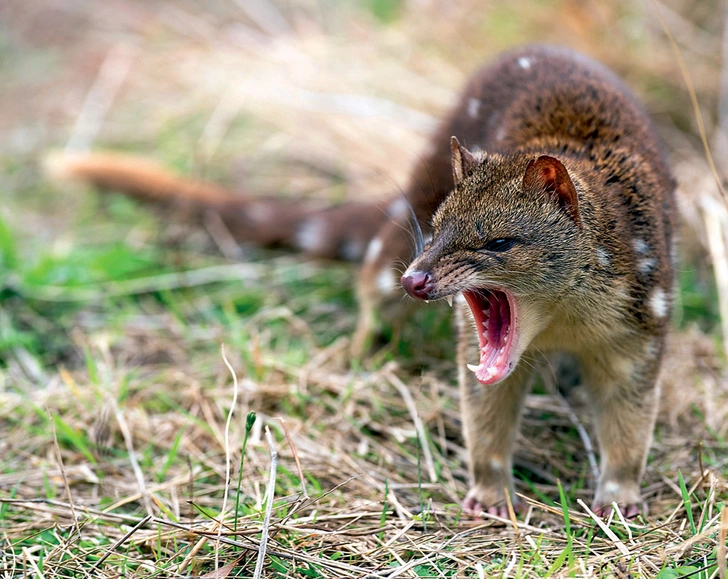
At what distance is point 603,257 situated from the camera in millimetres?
2932

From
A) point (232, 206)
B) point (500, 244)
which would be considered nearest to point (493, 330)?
point (500, 244)

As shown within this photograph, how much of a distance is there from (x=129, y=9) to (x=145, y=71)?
175 cm

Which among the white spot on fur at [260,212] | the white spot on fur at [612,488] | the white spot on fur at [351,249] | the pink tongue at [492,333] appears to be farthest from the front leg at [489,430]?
the white spot on fur at [260,212]

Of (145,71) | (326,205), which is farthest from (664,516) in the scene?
(145,71)

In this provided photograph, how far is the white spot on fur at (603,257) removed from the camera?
9.59 feet

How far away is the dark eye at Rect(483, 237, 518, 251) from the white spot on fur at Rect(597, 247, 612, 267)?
1.09 feet

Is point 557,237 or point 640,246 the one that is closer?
point 557,237

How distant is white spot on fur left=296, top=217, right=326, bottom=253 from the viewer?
17.0 ft

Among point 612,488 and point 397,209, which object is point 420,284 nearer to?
point 612,488

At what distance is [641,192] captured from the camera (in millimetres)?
3201

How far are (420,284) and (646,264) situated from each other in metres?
0.94

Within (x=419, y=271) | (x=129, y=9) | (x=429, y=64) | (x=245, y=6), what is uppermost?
(x=419, y=271)

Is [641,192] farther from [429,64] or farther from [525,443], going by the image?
[429,64]

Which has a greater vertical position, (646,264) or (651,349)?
(646,264)
